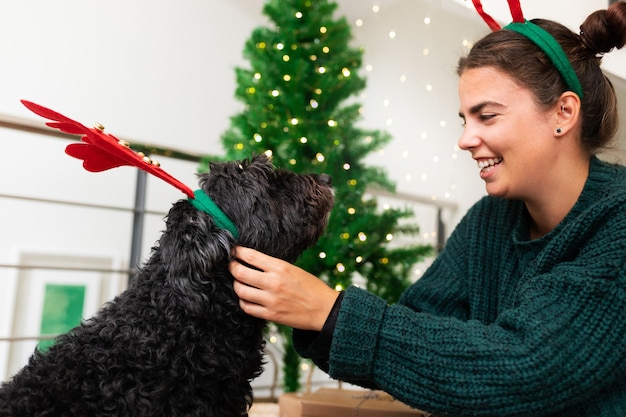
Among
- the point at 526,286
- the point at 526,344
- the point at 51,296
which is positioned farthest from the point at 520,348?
the point at 51,296

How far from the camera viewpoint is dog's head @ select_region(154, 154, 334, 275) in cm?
104

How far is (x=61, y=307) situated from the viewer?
3.52 m

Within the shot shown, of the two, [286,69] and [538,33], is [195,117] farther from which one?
[538,33]

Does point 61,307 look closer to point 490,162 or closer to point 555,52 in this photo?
point 490,162

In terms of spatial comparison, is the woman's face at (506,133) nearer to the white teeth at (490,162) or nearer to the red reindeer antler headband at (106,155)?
the white teeth at (490,162)

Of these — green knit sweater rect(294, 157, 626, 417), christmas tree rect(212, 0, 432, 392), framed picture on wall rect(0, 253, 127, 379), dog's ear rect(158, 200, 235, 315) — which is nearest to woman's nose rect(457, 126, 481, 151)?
green knit sweater rect(294, 157, 626, 417)

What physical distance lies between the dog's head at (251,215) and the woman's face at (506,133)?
A: 1.30 feet

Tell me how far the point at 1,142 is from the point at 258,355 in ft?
9.27

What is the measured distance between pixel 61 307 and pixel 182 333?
2854 mm

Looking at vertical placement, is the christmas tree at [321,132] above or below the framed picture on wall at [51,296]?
above

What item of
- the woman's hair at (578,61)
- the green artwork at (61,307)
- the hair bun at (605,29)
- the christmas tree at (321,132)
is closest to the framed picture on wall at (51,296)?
the green artwork at (61,307)

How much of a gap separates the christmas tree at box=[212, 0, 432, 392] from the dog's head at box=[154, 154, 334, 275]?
1403 millimetres

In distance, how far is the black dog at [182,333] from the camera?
0.97 m

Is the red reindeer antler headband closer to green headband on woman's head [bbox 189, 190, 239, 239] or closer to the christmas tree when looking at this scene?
green headband on woman's head [bbox 189, 190, 239, 239]
